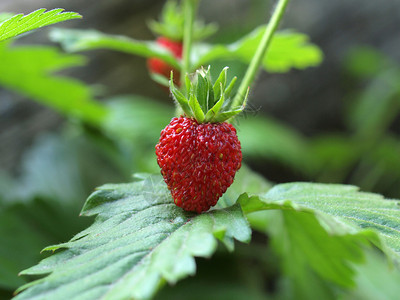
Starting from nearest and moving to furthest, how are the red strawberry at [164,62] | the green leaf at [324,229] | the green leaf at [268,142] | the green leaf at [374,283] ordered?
the green leaf at [324,229] → the red strawberry at [164,62] → the green leaf at [374,283] → the green leaf at [268,142]

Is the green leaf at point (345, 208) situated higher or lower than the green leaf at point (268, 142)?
lower

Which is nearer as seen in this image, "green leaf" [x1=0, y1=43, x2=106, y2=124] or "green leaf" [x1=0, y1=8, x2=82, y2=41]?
"green leaf" [x1=0, y1=8, x2=82, y2=41]

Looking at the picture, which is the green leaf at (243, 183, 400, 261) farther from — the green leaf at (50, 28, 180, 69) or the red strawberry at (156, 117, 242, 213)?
the green leaf at (50, 28, 180, 69)

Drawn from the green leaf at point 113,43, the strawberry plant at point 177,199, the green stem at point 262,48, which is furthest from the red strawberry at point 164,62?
the green stem at point 262,48

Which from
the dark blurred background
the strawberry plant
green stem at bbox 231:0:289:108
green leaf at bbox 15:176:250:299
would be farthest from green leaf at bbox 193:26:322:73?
the dark blurred background

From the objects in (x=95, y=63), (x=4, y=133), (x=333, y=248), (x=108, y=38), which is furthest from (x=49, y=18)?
(x=95, y=63)

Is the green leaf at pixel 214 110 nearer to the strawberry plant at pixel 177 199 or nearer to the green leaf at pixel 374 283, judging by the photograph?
the strawberry plant at pixel 177 199

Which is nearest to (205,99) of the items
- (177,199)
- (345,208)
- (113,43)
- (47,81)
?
(177,199)

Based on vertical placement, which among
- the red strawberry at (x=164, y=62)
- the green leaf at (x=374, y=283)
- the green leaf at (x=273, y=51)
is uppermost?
the red strawberry at (x=164, y=62)

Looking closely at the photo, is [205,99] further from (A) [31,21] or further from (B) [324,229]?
(B) [324,229]

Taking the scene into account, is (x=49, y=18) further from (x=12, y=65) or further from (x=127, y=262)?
(x=12, y=65)
